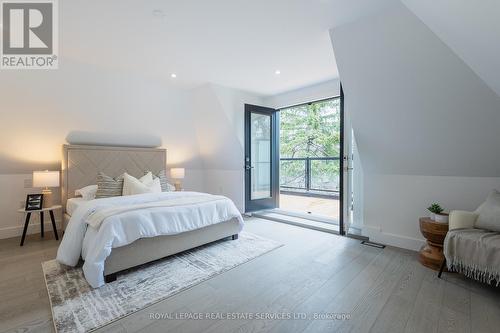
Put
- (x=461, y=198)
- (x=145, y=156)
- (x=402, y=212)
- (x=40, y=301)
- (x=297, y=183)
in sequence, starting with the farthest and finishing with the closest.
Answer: (x=297, y=183), (x=145, y=156), (x=402, y=212), (x=461, y=198), (x=40, y=301)

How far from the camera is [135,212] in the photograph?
7.80 ft

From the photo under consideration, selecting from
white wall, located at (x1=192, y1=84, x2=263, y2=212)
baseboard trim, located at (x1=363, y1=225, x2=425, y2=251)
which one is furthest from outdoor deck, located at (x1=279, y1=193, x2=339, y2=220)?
white wall, located at (x1=192, y1=84, x2=263, y2=212)

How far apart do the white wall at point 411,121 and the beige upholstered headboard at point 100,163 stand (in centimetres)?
354

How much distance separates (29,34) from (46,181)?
184 centimetres

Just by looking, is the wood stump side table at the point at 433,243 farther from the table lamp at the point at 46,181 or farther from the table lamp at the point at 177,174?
the table lamp at the point at 46,181

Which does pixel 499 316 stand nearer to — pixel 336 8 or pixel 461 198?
pixel 461 198

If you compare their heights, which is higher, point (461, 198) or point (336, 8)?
point (336, 8)

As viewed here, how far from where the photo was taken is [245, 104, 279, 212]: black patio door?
15.7 ft

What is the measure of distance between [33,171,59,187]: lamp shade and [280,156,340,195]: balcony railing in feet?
17.5

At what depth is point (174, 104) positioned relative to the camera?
14.8 ft

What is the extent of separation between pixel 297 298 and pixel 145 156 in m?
3.59

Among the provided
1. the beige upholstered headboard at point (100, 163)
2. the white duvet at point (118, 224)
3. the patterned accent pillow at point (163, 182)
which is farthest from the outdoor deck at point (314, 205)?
the beige upholstered headboard at point (100, 163)

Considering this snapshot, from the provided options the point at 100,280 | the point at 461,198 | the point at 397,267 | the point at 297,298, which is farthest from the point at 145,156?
the point at 461,198

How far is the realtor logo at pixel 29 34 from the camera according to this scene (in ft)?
7.13
